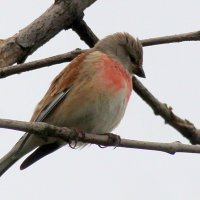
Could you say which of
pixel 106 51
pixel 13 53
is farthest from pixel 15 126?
pixel 106 51

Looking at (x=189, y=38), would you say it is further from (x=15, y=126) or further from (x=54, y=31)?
(x=15, y=126)

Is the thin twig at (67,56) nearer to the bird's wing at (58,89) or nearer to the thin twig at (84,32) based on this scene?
the thin twig at (84,32)

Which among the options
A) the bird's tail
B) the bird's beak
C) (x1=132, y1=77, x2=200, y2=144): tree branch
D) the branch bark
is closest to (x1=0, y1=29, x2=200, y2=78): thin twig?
the branch bark

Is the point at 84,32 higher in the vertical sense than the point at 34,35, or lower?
higher

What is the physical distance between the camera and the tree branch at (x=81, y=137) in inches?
158

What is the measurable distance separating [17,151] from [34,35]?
1165mm

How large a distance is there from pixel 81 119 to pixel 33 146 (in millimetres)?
620

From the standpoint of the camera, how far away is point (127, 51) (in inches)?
268

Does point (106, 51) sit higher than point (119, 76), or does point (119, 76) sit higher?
point (106, 51)

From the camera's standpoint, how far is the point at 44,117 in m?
5.96

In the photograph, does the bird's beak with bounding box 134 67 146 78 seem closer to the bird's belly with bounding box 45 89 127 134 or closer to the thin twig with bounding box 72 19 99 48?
the thin twig with bounding box 72 19 99 48

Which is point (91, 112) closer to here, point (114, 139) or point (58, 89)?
point (114, 139)

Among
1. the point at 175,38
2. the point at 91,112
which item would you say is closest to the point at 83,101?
the point at 91,112

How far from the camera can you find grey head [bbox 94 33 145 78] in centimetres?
670
